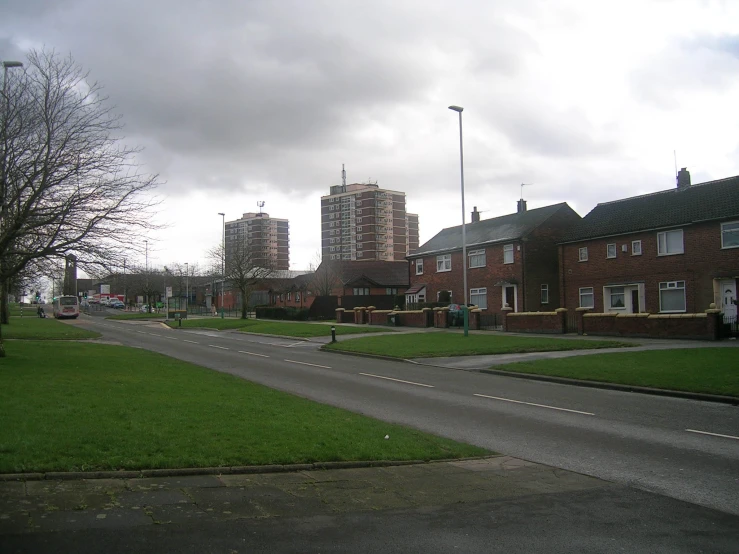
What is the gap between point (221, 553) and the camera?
4.74 meters

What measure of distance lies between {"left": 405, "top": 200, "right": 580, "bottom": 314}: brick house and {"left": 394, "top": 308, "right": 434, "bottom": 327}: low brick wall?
4.54 meters

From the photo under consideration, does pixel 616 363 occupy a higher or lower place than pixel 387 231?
lower

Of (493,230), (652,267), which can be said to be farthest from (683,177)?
(493,230)

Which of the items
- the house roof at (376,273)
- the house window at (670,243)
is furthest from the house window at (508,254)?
the house roof at (376,273)

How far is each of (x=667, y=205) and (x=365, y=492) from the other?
34.6 metres

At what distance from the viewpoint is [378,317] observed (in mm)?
44375

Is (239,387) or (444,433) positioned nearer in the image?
(444,433)

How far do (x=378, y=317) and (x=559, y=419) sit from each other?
108 feet

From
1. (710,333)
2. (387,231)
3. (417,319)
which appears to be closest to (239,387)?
(710,333)

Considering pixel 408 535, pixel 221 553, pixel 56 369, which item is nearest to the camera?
pixel 221 553

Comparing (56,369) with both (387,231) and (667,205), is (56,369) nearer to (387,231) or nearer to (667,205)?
(667,205)

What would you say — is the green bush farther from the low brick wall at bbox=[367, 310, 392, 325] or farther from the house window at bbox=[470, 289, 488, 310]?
the house window at bbox=[470, 289, 488, 310]

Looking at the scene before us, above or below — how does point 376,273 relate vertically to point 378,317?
above

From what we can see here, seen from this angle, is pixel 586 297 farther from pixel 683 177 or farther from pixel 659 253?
pixel 683 177
